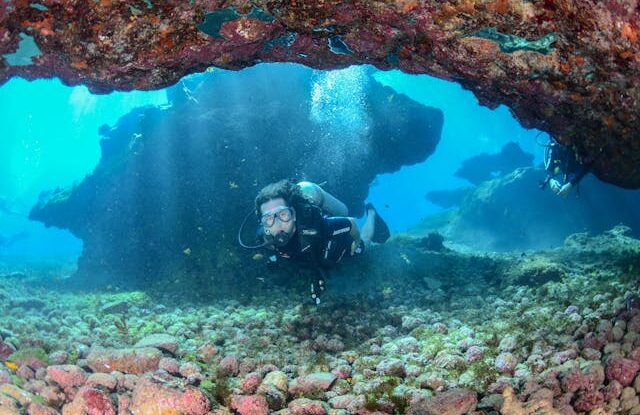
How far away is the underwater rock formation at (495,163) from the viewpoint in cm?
2902

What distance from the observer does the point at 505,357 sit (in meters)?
3.29

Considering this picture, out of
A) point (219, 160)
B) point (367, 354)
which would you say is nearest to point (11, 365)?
point (367, 354)

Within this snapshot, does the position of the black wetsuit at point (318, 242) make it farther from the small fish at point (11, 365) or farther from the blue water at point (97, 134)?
the blue water at point (97, 134)

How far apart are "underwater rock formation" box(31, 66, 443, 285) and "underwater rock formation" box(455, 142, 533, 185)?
1558 centimetres

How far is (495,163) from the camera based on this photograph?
2972cm

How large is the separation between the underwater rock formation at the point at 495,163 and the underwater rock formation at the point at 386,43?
1042 inches

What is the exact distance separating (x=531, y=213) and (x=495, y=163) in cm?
1140

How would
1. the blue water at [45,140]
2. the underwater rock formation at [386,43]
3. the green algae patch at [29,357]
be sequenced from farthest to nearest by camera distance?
the blue water at [45,140]
the green algae patch at [29,357]
the underwater rock formation at [386,43]

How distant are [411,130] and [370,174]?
257 cm

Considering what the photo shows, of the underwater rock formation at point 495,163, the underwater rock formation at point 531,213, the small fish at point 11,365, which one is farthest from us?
the underwater rock formation at point 495,163

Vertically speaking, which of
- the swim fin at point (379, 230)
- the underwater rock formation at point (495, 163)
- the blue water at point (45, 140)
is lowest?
the underwater rock formation at point (495, 163)

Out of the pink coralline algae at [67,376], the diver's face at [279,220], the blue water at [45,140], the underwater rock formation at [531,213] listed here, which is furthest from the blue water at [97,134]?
the pink coralline algae at [67,376]

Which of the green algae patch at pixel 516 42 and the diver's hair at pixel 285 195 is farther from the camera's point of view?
the diver's hair at pixel 285 195

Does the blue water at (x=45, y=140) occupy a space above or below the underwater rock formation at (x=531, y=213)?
above
